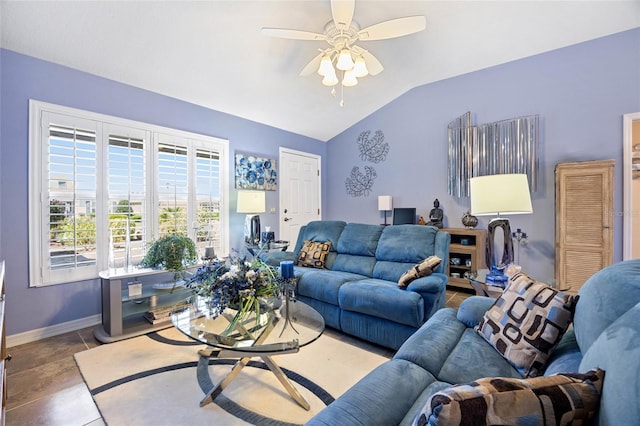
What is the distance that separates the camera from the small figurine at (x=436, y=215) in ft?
14.5

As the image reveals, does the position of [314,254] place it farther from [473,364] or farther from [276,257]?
[473,364]

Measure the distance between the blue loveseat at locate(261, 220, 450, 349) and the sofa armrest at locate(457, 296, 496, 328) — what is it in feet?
1.38

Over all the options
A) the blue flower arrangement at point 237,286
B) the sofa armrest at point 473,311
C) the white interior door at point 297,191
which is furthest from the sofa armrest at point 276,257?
the sofa armrest at point 473,311

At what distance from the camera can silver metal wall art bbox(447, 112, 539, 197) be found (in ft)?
12.5

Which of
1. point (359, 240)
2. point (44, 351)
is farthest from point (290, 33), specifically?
point (44, 351)

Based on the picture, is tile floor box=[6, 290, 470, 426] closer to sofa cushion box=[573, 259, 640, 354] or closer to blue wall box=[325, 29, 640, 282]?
sofa cushion box=[573, 259, 640, 354]

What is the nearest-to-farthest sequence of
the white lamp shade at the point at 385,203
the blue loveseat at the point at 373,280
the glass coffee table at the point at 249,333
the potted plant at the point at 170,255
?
the glass coffee table at the point at 249,333
the blue loveseat at the point at 373,280
the potted plant at the point at 170,255
the white lamp shade at the point at 385,203

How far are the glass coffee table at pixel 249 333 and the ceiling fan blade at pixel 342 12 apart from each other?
218cm

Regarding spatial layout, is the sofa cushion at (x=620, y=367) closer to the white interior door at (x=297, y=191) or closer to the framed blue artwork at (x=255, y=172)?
the framed blue artwork at (x=255, y=172)

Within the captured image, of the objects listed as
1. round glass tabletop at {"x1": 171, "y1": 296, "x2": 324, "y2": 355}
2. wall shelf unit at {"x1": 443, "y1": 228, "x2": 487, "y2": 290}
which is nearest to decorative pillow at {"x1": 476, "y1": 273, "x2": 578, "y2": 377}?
round glass tabletop at {"x1": 171, "y1": 296, "x2": 324, "y2": 355}

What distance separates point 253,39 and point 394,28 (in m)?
1.48

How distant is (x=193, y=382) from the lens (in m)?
1.97

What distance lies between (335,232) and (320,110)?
7.33ft

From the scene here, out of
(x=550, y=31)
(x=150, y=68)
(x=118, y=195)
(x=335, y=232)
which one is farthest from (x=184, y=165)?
(x=550, y=31)
